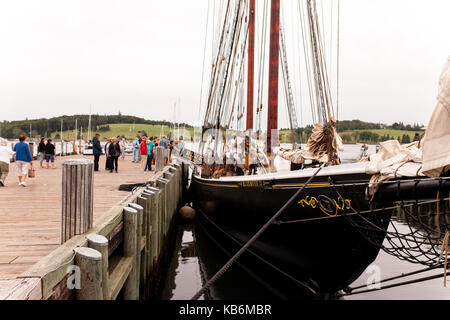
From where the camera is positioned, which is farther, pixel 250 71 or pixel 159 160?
pixel 250 71

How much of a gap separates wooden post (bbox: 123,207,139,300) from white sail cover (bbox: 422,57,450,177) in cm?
373

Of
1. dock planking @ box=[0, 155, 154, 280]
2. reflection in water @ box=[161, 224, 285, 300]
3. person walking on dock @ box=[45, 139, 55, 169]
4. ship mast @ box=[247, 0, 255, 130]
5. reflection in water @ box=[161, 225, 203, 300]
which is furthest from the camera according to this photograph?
person walking on dock @ box=[45, 139, 55, 169]

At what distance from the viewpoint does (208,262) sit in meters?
10.6

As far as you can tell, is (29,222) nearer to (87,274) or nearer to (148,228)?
(148,228)

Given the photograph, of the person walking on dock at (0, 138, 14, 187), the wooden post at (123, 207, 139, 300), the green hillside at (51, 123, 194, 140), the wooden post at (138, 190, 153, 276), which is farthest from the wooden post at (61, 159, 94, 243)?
the green hillside at (51, 123, 194, 140)

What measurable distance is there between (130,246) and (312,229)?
316 cm

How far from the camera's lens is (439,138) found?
3.60 metres

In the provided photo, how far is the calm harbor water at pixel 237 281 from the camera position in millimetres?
7922

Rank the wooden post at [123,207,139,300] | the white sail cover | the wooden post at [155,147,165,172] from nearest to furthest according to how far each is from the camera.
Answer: the white sail cover < the wooden post at [123,207,139,300] < the wooden post at [155,147,165,172]

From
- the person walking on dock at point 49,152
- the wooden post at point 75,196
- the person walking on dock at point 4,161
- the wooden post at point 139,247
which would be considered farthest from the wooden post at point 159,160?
the wooden post at point 75,196

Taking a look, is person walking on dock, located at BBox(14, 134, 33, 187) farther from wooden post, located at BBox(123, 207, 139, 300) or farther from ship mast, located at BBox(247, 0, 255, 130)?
ship mast, located at BBox(247, 0, 255, 130)

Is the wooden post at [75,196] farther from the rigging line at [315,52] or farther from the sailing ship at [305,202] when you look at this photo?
the rigging line at [315,52]

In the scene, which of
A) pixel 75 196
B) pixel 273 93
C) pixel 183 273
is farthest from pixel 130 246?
pixel 273 93

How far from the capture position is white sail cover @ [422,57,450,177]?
3406 millimetres
